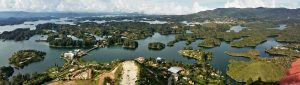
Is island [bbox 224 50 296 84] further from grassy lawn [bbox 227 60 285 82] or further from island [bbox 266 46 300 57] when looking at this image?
island [bbox 266 46 300 57]

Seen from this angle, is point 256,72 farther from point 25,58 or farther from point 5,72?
point 25,58

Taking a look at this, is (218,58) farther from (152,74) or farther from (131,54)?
(152,74)

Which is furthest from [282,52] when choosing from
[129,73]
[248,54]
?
[129,73]

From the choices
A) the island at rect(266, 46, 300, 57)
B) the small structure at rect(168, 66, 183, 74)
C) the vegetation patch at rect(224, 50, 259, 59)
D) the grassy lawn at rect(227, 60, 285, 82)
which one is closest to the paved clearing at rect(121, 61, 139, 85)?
the small structure at rect(168, 66, 183, 74)

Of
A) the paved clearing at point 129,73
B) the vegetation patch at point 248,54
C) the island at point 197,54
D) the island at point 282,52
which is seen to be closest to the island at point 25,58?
the paved clearing at point 129,73

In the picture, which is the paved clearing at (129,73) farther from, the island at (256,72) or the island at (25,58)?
the island at (25,58)
